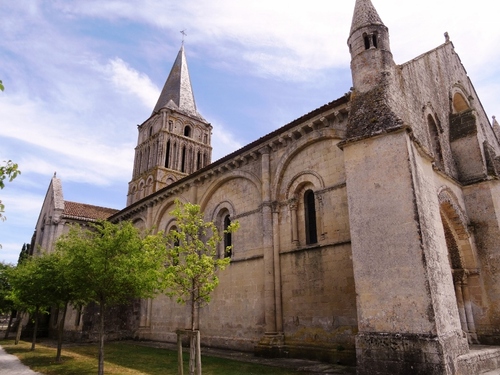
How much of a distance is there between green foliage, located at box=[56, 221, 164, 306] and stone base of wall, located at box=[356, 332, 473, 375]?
18.9ft

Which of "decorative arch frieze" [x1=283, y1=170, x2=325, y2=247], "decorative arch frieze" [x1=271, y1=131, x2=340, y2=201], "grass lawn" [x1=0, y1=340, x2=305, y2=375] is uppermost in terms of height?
"decorative arch frieze" [x1=271, y1=131, x2=340, y2=201]

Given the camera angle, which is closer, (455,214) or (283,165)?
(455,214)

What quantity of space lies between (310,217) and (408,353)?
6.94 m

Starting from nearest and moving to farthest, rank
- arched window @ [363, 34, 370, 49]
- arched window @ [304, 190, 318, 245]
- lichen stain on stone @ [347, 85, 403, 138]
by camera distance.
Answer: lichen stain on stone @ [347, 85, 403, 138], arched window @ [363, 34, 370, 49], arched window @ [304, 190, 318, 245]

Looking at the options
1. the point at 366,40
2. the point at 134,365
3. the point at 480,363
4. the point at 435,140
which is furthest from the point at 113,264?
the point at 435,140

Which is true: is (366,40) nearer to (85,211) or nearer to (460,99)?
(460,99)

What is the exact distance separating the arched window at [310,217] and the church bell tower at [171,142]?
2672 centimetres

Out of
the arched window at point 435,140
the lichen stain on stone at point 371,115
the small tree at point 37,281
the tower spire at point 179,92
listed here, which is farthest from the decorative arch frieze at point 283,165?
the tower spire at point 179,92

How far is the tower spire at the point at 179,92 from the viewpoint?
1684 inches

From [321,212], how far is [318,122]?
337cm

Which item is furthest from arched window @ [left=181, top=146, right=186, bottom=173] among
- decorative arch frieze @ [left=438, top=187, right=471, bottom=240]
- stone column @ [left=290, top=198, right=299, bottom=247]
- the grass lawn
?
decorative arch frieze @ [left=438, top=187, right=471, bottom=240]

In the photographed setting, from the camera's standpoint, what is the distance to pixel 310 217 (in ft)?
44.8

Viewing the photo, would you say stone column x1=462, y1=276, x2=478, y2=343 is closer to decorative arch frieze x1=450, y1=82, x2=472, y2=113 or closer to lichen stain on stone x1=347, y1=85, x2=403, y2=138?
lichen stain on stone x1=347, y1=85, x2=403, y2=138

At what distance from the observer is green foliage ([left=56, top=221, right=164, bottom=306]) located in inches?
405
